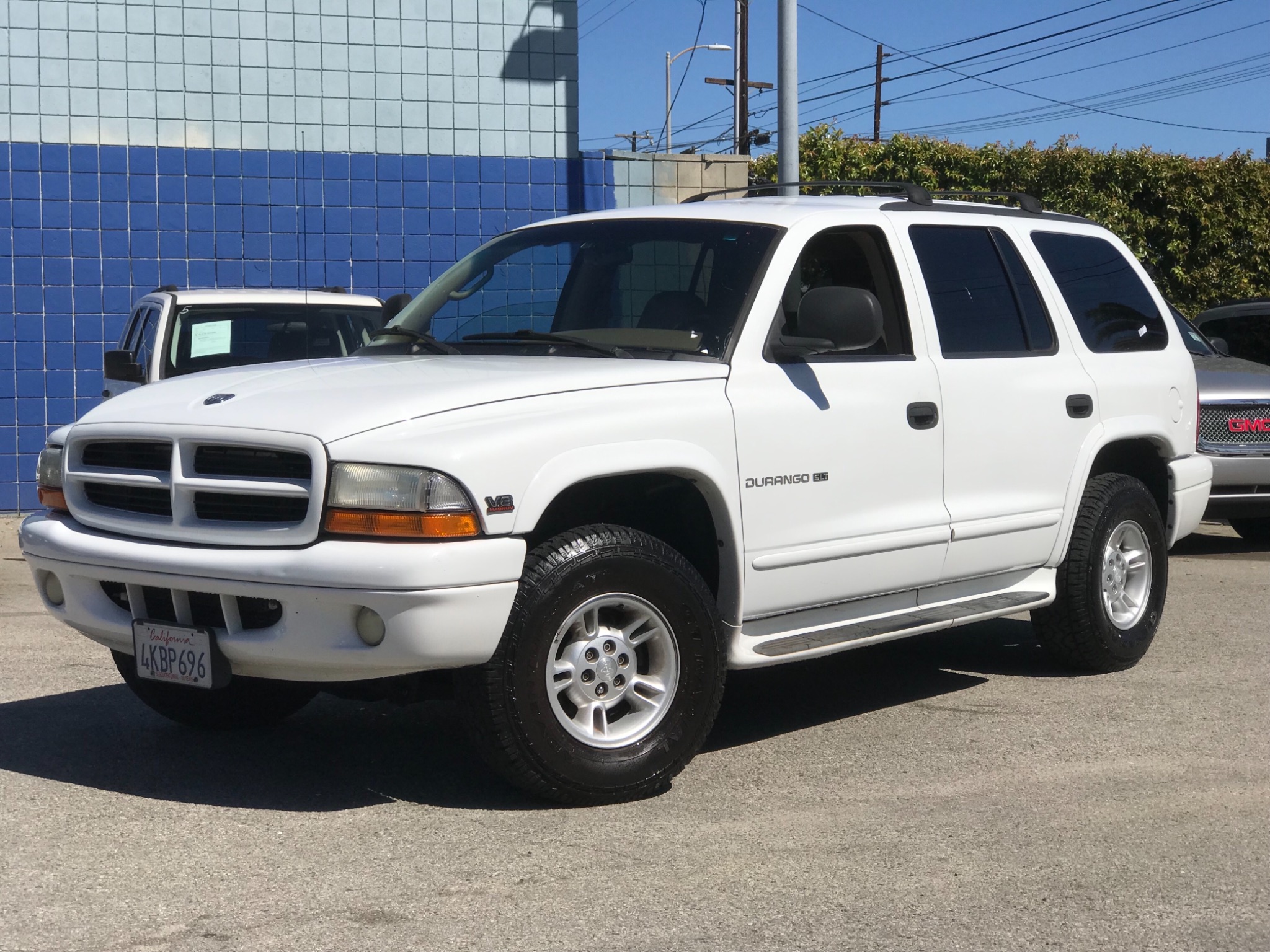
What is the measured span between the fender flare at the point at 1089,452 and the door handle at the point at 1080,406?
87 mm

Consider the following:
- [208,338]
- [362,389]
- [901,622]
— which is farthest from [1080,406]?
[208,338]


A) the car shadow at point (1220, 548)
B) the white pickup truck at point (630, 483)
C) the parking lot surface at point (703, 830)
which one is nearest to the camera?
the parking lot surface at point (703, 830)

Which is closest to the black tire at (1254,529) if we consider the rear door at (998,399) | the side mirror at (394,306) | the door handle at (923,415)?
the rear door at (998,399)

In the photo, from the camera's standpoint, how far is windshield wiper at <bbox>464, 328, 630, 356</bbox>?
5.28 meters

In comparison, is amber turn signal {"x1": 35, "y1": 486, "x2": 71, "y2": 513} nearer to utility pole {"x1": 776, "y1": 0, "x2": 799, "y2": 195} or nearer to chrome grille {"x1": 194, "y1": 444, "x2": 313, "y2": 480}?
chrome grille {"x1": 194, "y1": 444, "x2": 313, "y2": 480}

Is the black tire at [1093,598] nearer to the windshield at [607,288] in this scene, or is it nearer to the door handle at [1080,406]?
the door handle at [1080,406]

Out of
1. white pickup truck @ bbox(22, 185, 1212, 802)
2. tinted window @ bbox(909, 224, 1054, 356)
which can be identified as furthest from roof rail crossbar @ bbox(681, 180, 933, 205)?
tinted window @ bbox(909, 224, 1054, 356)

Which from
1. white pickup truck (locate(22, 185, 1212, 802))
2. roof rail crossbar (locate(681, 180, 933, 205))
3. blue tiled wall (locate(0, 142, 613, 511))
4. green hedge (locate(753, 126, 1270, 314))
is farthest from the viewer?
green hedge (locate(753, 126, 1270, 314))

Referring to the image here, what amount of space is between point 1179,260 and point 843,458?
12.3 meters

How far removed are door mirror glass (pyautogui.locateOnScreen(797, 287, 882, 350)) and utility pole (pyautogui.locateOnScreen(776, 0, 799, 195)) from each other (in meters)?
6.78

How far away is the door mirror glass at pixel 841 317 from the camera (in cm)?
527

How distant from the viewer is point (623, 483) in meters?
5.01

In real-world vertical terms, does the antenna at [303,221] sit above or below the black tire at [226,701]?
above

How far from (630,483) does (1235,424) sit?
6995 mm
